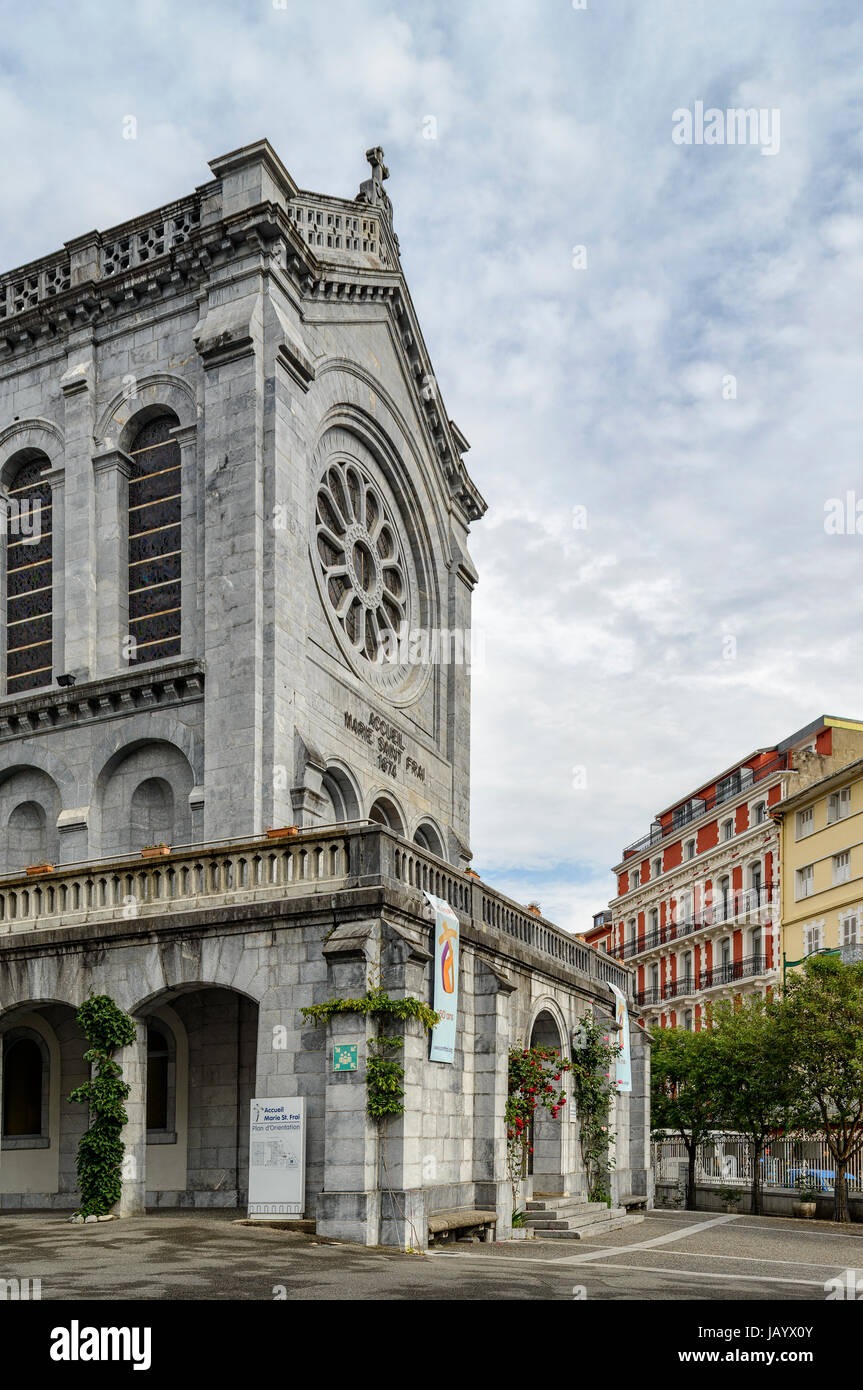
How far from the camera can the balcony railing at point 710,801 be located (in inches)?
2365

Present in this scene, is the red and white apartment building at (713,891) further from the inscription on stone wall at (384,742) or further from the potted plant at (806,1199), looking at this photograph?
the inscription on stone wall at (384,742)

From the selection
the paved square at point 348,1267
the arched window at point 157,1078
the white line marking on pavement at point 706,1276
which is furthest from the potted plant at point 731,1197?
the white line marking on pavement at point 706,1276

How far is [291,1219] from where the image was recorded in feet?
57.8

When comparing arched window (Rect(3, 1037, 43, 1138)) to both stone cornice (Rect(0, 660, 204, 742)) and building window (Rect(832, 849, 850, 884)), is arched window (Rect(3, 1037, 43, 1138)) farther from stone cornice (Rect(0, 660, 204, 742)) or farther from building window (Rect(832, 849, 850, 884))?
building window (Rect(832, 849, 850, 884))

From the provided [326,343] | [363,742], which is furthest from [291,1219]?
[326,343]

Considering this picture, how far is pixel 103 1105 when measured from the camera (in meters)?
19.3

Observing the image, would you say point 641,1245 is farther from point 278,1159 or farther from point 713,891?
point 713,891

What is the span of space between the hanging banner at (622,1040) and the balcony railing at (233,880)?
6.95 meters

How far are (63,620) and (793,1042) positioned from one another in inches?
743

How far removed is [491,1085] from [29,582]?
57.9 feet
